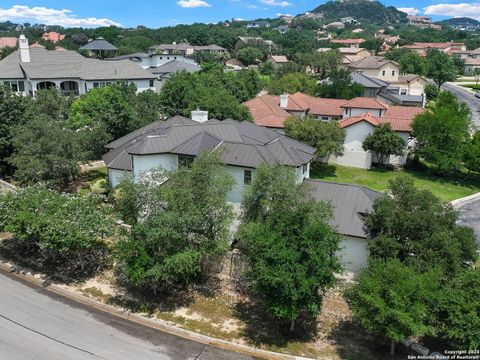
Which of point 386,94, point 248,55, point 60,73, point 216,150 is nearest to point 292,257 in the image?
point 216,150

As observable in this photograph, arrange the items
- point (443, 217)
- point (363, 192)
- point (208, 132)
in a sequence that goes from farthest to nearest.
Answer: point (208, 132), point (363, 192), point (443, 217)

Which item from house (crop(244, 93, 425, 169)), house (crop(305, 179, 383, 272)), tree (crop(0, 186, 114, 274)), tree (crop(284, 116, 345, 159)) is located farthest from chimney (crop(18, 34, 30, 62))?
house (crop(305, 179, 383, 272))

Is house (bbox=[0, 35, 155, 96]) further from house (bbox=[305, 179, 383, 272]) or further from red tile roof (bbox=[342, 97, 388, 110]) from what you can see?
house (bbox=[305, 179, 383, 272])

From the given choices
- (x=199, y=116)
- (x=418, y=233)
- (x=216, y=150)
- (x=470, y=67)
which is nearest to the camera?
(x=418, y=233)

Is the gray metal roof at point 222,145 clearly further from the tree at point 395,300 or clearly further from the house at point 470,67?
the house at point 470,67

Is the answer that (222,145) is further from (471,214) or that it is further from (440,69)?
(440,69)

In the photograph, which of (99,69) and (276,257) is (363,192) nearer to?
(276,257)

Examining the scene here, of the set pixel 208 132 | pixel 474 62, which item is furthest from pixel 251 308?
pixel 474 62
